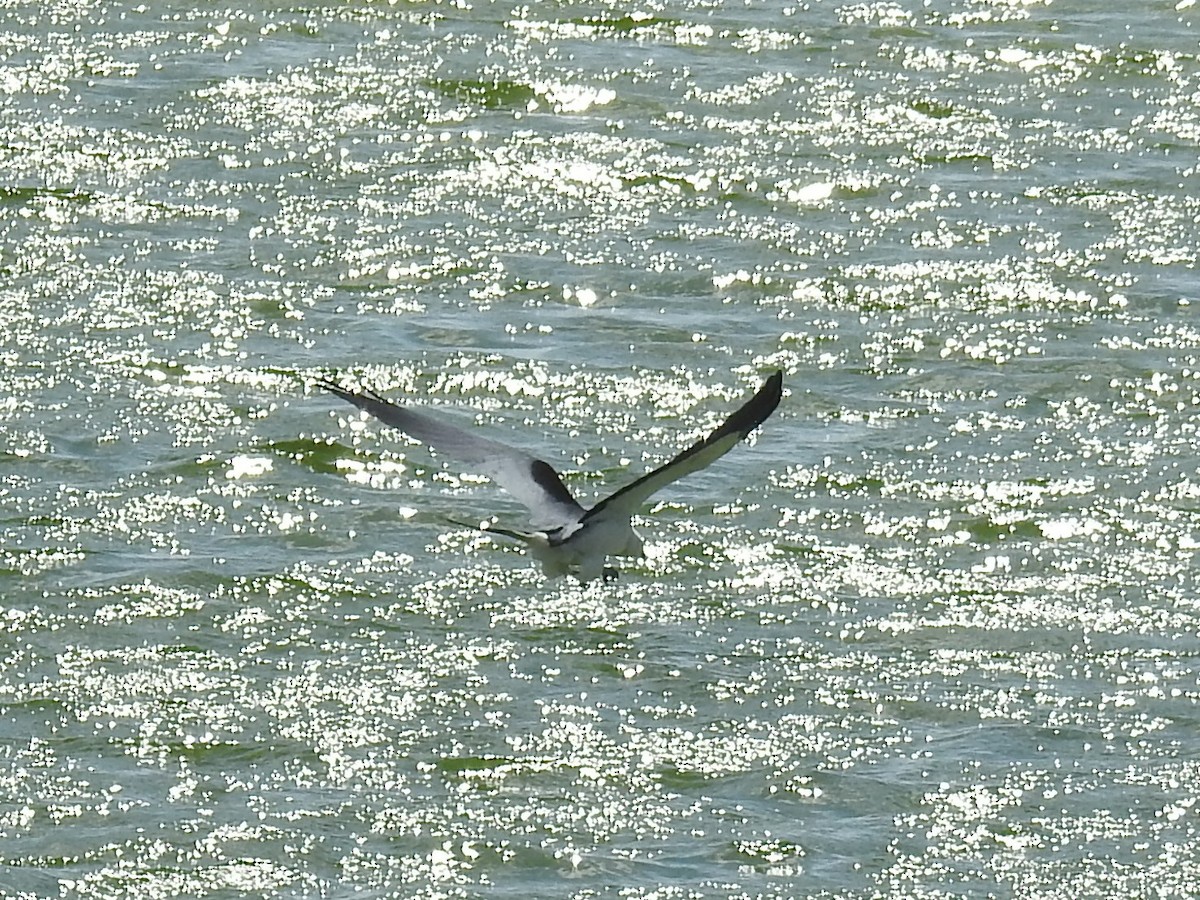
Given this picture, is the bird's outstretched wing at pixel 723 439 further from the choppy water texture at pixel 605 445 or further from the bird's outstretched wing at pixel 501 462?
the choppy water texture at pixel 605 445

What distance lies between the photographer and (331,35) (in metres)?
18.2

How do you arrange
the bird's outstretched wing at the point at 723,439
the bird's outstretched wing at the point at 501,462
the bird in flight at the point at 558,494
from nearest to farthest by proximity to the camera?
the bird's outstretched wing at the point at 723,439, the bird in flight at the point at 558,494, the bird's outstretched wing at the point at 501,462

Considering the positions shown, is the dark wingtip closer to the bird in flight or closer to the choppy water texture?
the bird in flight

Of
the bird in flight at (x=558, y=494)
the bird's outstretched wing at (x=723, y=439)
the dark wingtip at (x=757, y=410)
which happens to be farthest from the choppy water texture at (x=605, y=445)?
the dark wingtip at (x=757, y=410)

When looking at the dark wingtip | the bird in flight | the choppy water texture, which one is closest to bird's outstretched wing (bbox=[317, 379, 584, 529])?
the bird in flight

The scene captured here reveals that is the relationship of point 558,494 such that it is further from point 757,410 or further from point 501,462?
point 757,410

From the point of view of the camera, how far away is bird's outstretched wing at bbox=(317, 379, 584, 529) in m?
9.43

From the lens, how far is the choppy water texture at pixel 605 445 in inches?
420

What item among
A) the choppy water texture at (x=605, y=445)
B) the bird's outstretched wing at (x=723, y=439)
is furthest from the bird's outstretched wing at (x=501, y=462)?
the choppy water texture at (x=605, y=445)

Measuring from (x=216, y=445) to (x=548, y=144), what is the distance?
4015mm

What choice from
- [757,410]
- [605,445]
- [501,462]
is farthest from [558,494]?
[605,445]

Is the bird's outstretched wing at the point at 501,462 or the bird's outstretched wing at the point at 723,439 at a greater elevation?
the bird's outstretched wing at the point at 723,439

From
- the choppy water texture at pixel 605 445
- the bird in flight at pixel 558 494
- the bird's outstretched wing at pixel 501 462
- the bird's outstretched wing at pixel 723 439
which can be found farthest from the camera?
the choppy water texture at pixel 605 445

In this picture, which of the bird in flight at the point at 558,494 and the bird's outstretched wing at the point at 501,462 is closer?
the bird in flight at the point at 558,494
